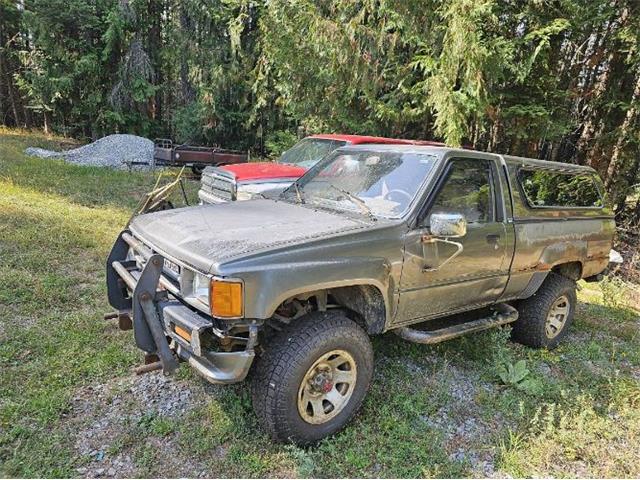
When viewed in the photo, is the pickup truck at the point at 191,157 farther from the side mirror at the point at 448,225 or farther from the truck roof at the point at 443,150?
the side mirror at the point at 448,225

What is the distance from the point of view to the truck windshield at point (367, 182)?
10.9 feet

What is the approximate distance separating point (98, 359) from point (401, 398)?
2398 mm

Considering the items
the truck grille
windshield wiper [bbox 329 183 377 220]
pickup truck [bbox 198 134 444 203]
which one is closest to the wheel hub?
windshield wiper [bbox 329 183 377 220]

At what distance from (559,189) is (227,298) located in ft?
11.6

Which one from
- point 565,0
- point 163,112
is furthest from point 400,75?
point 163,112

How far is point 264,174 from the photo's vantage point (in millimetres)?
7195

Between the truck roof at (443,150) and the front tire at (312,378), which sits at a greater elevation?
the truck roof at (443,150)

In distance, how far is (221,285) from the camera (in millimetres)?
2371

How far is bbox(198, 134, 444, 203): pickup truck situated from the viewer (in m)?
7.00

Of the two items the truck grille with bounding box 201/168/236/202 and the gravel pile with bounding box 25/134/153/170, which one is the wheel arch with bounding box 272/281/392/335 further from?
the gravel pile with bounding box 25/134/153/170

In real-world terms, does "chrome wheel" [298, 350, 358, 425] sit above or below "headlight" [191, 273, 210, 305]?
below

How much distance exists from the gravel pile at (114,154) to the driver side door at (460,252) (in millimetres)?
11565

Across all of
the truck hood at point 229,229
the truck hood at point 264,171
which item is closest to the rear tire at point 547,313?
the truck hood at point 229,229

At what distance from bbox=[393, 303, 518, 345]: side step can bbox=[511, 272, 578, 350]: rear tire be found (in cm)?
27
